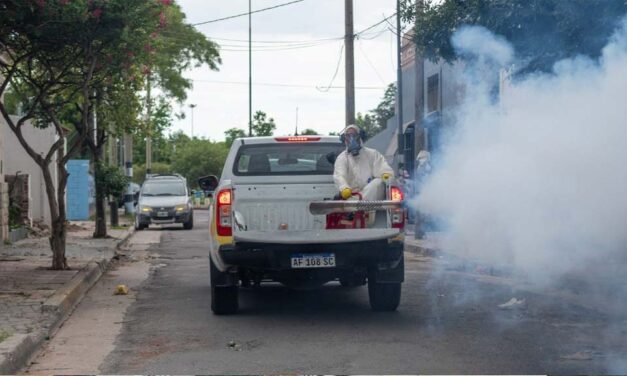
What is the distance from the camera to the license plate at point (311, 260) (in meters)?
9.87

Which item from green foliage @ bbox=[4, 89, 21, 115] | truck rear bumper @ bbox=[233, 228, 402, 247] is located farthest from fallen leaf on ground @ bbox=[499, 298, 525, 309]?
green foliage @ bbox=[4, 89, 21, 115]

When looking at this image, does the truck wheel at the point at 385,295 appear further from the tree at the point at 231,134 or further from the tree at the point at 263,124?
the tree at the point at 231,134

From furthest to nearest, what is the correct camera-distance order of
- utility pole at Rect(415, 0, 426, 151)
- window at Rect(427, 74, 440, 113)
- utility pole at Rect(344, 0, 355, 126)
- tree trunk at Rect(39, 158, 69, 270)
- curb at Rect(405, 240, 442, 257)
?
window at Rect(427, 74, 440, 113) < utility pole at Rect(344, 0, 355, 126) < utility pole at Rect(415, 0, 426, 151) < curb at Rect(405, 240, 442, 257) < tree trunk at Rect(39, 158, 69, 270)

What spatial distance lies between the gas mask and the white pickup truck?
365 millimetres

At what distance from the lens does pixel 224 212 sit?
10.1 meters

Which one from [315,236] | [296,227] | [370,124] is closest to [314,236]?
[315,236]

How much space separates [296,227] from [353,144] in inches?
46.5

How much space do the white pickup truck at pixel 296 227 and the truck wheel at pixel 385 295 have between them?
0.04 feet

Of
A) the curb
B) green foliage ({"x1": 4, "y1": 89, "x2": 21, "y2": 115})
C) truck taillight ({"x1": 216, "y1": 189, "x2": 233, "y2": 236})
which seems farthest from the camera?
green foliage ({"x1": 4, "y1": 89, "x2": 21, "y2": 115})

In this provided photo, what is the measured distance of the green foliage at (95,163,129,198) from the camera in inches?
922

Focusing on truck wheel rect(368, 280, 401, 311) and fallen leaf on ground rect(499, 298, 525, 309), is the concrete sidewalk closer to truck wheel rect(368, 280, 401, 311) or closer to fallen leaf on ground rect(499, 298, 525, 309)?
truck wheel rect(368, 280, 401, 311)

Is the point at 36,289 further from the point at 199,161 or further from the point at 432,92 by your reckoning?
the point at 199,161

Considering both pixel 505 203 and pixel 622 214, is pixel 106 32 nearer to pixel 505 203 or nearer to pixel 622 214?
pixel 505 203

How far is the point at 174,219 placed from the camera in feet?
105
